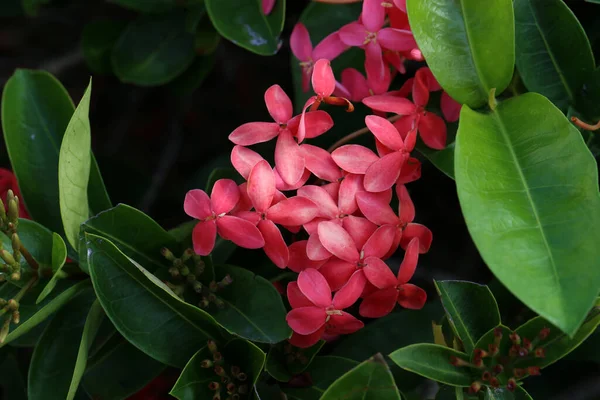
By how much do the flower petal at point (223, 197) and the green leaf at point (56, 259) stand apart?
0.22 metres

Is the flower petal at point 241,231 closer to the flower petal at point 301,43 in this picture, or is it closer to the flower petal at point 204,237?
the flower petal at point 204,237

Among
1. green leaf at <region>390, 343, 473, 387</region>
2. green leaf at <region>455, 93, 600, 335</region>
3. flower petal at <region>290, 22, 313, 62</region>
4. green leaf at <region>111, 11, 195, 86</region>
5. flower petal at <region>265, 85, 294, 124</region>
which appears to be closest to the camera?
green leaf at <region>455, 93, 600, 335</region>

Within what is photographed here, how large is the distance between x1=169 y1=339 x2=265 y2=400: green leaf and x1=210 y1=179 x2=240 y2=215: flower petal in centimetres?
20

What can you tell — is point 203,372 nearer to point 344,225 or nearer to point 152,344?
point 152,344

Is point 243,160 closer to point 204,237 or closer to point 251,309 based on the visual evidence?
point 204,237

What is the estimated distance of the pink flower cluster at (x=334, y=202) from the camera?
2.83 ft

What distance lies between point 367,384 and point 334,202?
253mm

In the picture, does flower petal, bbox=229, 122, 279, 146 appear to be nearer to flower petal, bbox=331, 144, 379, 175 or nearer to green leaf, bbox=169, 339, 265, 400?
flower petal, bbox=331, 144, 379, 175

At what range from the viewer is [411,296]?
94 cm

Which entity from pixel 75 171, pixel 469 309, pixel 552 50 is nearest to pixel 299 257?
pixel 469 309

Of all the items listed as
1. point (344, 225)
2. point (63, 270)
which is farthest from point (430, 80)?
point (63, 270)

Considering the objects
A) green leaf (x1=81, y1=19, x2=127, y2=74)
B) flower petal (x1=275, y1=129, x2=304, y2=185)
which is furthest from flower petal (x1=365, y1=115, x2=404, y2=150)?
green leaf (x1=81, y1=19, x2=127, y2=74)

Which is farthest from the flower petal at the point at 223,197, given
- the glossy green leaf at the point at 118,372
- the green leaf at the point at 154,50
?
the green leaf at the point at 154,50

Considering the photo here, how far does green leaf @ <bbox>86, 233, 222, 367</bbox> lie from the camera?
0.86m
